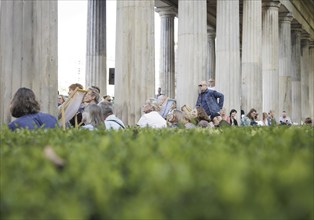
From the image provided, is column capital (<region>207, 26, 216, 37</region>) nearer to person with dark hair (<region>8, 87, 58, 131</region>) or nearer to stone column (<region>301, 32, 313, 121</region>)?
stone column (<region>301, 32, 313, 121</region>)

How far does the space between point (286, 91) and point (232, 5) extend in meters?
19.5

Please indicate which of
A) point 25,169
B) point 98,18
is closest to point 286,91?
point 98,18

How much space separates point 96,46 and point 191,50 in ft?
37.5

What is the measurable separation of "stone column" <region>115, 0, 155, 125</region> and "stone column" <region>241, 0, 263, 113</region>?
14871mm

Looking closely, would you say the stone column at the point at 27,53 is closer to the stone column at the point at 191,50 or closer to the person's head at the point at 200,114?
the person's head at the point at 200,114

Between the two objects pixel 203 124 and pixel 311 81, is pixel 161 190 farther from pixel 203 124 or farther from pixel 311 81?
pixel 311 81

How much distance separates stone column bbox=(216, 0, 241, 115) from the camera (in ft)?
98.8

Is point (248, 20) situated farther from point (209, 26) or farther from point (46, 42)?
point (46, 42)

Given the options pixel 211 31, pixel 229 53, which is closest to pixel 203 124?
pixel 229 53

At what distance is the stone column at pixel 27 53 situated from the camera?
1413 centimetres

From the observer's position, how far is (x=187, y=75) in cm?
2591

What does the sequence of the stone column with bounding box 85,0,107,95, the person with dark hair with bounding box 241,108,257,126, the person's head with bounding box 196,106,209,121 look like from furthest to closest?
the stone column with bounding box 85,0,107,95, the person with dark hair with bounding box 241,108,257,126, the person's head with bounding box 196,106,209,121

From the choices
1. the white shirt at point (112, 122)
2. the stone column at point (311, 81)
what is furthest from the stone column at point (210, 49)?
the white shirt at point (112, 122)

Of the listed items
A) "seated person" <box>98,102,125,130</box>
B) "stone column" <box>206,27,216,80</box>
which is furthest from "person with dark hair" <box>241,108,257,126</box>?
"stone column" <box>206,27,216,80</box>
